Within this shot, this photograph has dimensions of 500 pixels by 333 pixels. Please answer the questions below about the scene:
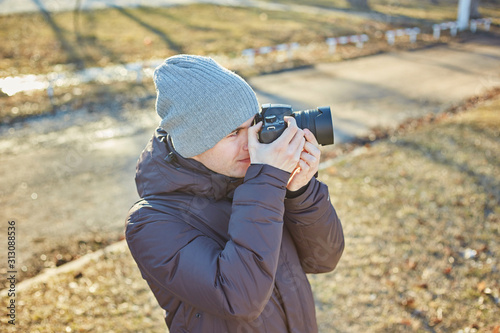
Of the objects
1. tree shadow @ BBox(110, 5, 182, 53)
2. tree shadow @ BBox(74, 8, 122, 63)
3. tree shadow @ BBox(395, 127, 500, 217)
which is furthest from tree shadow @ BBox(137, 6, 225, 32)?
tree shadow @ BBox(395, 127, 500, 217)

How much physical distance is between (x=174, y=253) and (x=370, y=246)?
10.7 ft

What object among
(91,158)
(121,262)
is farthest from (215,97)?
(91,158)

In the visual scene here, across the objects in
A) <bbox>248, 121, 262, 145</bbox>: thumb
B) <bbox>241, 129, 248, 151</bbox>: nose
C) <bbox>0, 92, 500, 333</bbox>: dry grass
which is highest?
<bbox>248, 121, 262, 145</bbox>: thumb

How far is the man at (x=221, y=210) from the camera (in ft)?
5.16

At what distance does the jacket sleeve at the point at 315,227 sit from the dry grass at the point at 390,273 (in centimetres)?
173

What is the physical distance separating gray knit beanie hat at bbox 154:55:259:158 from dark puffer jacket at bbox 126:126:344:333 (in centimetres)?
13

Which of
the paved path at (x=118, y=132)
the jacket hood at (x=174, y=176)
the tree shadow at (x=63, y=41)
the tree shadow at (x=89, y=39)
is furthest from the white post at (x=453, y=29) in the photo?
the jacket hood at (x=174, y=176)

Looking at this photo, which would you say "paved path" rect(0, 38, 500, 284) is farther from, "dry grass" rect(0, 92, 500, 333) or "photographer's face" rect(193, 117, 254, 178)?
"photographer's face" rect(193, 117, 254, 178)

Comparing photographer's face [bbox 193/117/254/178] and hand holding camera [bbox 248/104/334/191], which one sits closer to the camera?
hand holding camera [bbox 248/104/334/191]

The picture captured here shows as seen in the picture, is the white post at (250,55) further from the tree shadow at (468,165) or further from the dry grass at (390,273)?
the dry grass at (390,273)

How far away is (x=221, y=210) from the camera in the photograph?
1825mm

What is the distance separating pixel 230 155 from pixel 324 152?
5723 mm

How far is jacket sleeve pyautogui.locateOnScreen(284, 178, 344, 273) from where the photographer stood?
72.3 inches

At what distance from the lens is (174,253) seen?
1601 millimetres
